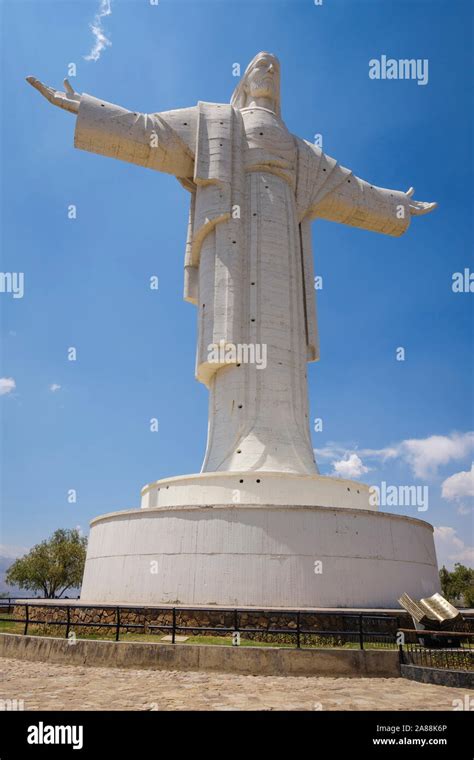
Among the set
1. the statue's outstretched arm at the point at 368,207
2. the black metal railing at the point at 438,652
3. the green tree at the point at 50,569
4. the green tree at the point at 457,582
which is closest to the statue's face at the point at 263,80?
the statue's outstretched arm at the point at 368,207

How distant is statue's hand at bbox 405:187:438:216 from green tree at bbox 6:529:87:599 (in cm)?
3070

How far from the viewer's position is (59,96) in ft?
66.2

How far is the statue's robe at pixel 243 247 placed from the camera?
18.9 m

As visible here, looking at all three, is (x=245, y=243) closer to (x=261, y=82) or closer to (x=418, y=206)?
(x=261, y=82)

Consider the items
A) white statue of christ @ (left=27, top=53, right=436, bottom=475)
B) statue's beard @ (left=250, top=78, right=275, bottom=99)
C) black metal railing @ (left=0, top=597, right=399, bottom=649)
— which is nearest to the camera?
black metal railing @ (left=0, top=597, right=399, bottom=649)

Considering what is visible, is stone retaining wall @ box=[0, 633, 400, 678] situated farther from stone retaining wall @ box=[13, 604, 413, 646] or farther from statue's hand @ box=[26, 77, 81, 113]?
statue's hand @ box=[26, 77, 81, 113]

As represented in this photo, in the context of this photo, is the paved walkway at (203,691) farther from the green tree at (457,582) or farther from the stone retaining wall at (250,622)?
the green tree at (457,582)

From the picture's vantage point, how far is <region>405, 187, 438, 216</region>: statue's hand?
2600cm

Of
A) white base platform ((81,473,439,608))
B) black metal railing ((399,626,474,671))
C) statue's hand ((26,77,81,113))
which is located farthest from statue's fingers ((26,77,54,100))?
black metal railing ((399,626,474,671))

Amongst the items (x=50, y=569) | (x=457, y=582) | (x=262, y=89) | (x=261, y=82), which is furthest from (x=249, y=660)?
(x=457, y=582)

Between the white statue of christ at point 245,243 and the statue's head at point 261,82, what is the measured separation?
65mm

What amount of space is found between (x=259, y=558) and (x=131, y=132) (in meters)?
15.3
